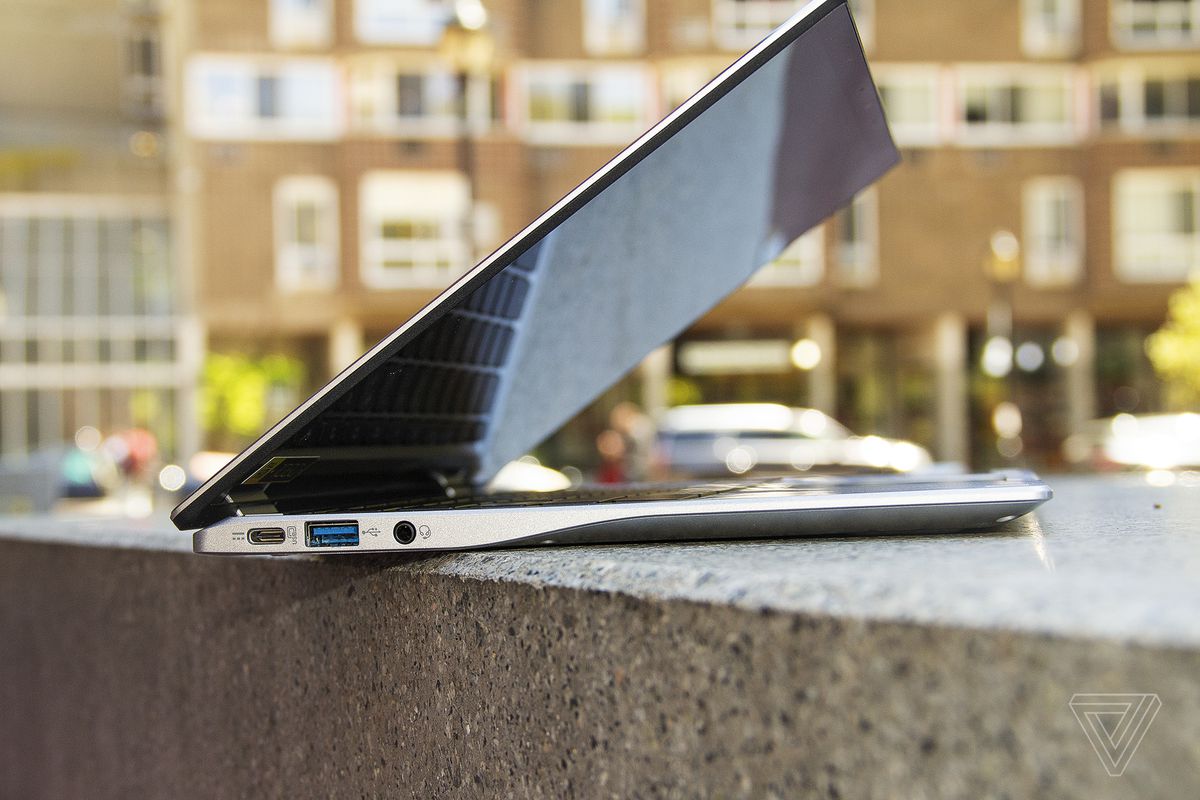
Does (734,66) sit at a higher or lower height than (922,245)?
Answer: lower

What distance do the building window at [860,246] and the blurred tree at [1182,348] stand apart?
678 cm

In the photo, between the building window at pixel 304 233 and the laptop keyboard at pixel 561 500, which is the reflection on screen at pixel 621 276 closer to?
the laptop keyboard at pixel 561 500

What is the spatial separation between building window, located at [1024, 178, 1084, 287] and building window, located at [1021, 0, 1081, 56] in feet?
10.7

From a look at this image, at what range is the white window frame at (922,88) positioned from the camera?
95.1ft

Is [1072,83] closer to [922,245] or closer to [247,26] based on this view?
[922,245]

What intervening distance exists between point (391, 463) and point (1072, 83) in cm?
3085

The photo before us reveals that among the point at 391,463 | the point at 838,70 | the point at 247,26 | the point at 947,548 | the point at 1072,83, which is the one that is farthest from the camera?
the point at 1072,83

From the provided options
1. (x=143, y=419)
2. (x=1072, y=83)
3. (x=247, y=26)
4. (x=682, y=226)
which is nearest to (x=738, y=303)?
(x=1072, y=83)

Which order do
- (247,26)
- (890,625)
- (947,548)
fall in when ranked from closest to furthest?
(890,625) < (947,548) < (247,26)

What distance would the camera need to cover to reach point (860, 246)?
94.8 ft

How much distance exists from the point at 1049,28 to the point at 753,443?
53.0ft

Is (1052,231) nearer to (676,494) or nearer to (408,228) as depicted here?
(408,228)

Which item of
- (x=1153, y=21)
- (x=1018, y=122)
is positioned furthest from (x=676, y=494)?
(x=1153, y=21)

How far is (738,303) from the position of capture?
28094 mm
